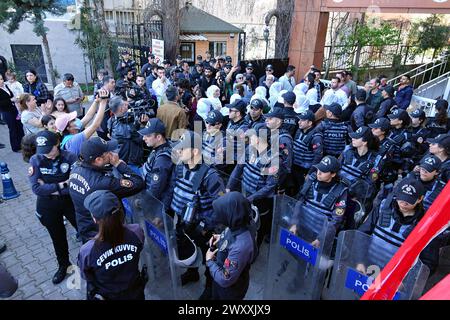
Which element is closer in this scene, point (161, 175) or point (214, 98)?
point (161, 175)

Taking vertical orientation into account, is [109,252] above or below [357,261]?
above

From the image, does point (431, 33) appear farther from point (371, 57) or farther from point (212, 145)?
point (212, 145)

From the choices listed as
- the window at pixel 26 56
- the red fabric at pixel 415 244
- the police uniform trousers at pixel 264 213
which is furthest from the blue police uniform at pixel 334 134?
the window at pixel 26 56

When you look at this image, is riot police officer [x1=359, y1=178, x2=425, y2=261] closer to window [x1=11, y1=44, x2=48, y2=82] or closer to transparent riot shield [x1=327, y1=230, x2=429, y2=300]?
transparent riot shield [x1=327, y1=230, x2=429, y2=300]

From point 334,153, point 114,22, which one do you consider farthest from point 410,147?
point 114,22

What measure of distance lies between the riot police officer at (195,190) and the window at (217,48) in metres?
16.2

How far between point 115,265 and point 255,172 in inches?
81.3

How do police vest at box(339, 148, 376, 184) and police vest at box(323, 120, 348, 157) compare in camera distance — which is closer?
police vest at box(339, 148, 376, 184)

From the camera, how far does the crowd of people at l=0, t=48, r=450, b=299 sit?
7.69ft

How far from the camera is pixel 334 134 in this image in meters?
5.03

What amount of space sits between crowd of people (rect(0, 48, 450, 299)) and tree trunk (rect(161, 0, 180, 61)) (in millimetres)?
7779

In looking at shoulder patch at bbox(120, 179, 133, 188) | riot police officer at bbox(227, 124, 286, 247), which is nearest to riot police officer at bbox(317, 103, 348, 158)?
riot police officer at bbox(227, 124, 286, 247)

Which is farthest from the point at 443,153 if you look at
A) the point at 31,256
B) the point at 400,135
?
the point at 31,256

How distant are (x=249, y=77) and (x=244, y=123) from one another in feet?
11.1
